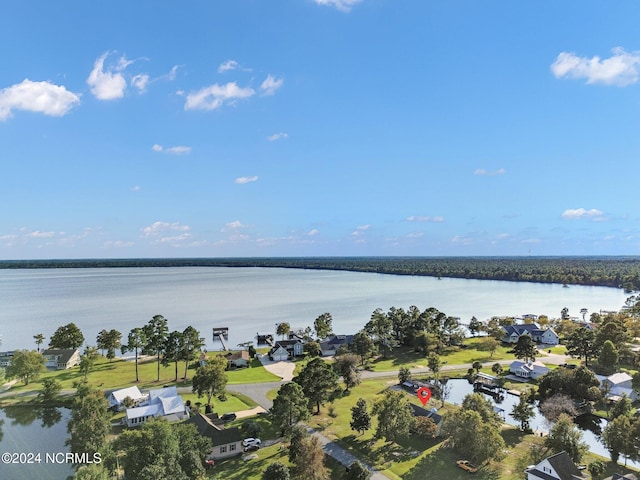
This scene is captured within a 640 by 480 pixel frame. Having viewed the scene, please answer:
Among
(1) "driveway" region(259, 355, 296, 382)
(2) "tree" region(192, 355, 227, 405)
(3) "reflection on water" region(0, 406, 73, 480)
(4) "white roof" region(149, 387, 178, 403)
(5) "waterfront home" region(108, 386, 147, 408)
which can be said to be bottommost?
(1) "driveway" region(259, 355, 296, 382)

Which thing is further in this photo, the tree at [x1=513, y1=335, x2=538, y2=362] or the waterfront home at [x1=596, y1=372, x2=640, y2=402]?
the tree at [x1=513, y1=335, x2=538, y2=362]

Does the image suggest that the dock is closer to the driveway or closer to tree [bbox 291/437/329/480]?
the driveway

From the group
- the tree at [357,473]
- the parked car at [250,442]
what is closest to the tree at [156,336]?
the parked car at [250,442]

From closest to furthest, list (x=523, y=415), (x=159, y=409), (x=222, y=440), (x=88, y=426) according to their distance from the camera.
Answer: (x=88, y=426) < (x=222, y=440) < (x=523, y=415) < (x=159, y=409)

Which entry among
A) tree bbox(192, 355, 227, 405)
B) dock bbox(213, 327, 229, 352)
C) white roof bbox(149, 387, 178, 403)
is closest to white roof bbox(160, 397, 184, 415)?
white roof bbox(149, 387, 178, 403)

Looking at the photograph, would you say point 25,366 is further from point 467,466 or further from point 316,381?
point 467,466

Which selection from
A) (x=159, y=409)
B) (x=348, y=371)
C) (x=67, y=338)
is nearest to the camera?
(x=159, y=409)

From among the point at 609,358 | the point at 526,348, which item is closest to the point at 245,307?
the point at 526,348
